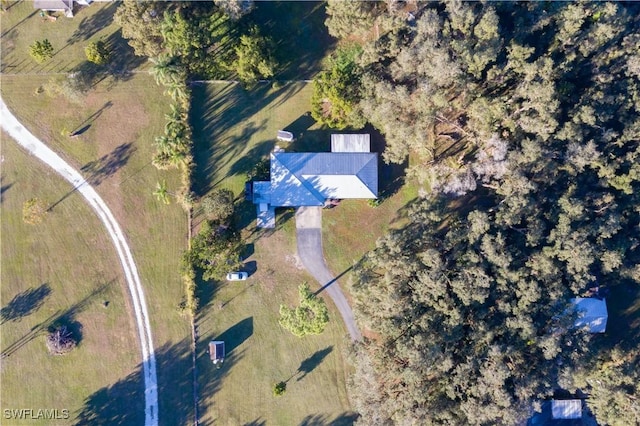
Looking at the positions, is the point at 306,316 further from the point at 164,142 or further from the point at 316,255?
the point at 164,142

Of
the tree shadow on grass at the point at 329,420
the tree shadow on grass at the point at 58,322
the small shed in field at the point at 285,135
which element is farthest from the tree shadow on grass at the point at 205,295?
the small shed in field at the point at 285,135

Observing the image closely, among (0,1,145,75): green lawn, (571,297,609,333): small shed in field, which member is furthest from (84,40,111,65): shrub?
(571,297,609,333): small shed in field

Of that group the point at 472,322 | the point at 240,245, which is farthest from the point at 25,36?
the point at 472,322

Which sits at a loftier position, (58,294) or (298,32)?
(298,32)

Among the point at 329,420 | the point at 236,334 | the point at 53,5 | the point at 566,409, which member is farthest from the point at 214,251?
the point at 566,409

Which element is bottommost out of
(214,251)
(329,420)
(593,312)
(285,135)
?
(593,312)

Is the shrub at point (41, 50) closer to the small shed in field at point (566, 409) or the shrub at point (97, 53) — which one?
the shrub at point (97, 53)

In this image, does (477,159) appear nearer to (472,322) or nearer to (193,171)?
(472,322)
